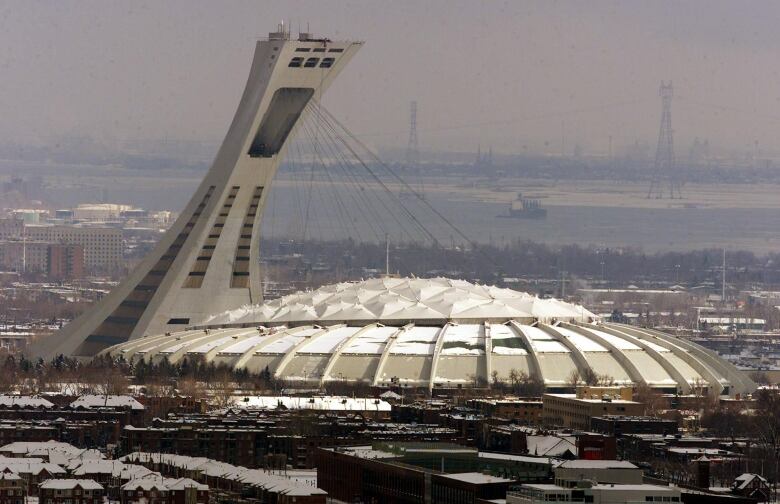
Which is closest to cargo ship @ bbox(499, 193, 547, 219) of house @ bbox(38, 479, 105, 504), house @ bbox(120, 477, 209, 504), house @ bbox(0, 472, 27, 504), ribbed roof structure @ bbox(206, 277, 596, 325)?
ribbed roof structure @ bbox(206, 277, 596, 325)

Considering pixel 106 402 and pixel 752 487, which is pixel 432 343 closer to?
pixel 106 402

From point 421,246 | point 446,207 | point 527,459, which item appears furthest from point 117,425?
point 446,207

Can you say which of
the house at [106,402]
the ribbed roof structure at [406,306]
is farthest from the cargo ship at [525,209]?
the house at [106,402]

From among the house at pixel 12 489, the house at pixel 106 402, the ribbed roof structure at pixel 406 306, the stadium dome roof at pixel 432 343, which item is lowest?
the house at pixel 12 489

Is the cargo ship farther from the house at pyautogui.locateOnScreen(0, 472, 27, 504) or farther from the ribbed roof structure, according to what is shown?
the house at pyautogui.locateOnScreen(0, 472, 27, 504)

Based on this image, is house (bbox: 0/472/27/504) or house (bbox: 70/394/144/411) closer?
house (bbox: 0/472/27/504)

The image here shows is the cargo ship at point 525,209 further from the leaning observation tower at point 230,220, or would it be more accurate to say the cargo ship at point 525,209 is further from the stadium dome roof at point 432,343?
the leaning observation tower at point 230,220
